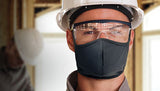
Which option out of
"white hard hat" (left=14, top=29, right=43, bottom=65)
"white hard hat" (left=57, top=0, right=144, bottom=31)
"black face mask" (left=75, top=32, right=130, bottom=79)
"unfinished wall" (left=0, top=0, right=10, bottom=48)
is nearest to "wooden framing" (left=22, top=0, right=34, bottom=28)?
"white hard hat" (left=14, top=29, right=43, bottom=65)

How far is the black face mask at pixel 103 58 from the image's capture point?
1028 millimetres

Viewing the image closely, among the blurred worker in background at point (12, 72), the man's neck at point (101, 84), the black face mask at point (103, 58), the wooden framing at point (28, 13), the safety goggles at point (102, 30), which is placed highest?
the wooden framing at point (28, 13)

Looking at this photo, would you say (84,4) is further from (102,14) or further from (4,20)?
(4,20)

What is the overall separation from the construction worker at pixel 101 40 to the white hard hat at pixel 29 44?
2173 mm

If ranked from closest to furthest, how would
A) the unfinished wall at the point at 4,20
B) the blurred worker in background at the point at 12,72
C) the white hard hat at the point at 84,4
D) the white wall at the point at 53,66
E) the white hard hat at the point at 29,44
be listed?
1. the white hard hat at the point at 84,4
2. the white wall at the point at 53,66
3. the blurred worker in background at the point at 12,72
4. the white hard hat at the point at 29,44
5. the unfinished wall at the point at 4,20

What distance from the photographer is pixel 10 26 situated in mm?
4125

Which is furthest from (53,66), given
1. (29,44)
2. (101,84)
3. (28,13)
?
(101,84)

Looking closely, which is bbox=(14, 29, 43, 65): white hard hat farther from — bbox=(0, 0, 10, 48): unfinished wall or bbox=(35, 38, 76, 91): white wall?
bbox=(0, 0, 10, 48): unfinished wall

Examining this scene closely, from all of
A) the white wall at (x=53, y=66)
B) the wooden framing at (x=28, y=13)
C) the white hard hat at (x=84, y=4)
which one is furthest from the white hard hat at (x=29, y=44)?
the white hard hat at (x=84, y=4)

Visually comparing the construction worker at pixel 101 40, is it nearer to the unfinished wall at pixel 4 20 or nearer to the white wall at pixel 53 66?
the white wall at pixel 53 66

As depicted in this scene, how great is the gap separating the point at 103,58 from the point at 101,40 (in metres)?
0.09

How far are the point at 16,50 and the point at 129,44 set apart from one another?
2.49 m

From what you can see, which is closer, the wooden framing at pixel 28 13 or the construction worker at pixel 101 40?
the construction worker at pixel 101 40

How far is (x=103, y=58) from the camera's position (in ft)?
3.39
